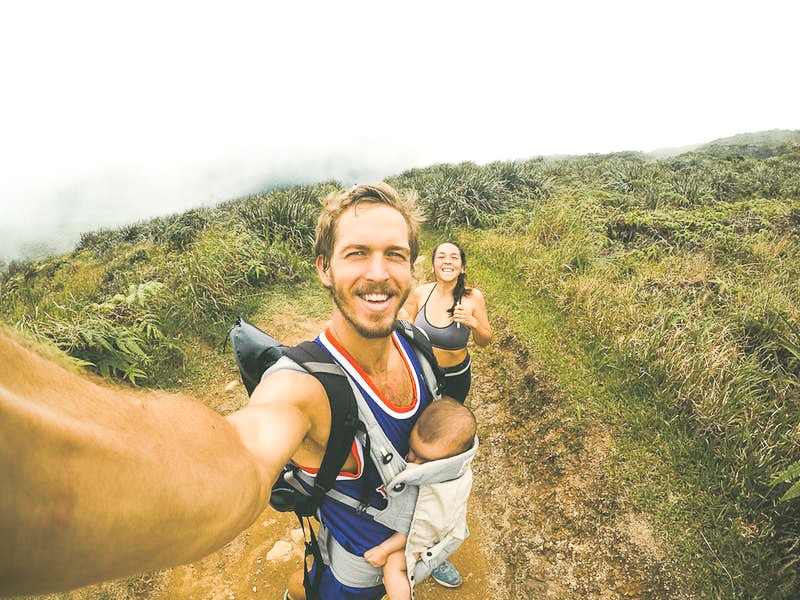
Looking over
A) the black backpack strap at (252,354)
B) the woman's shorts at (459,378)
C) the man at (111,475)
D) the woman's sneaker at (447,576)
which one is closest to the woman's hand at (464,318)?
the woman's shorts at (459,378)

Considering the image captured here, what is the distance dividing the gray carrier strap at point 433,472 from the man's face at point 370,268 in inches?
23.3

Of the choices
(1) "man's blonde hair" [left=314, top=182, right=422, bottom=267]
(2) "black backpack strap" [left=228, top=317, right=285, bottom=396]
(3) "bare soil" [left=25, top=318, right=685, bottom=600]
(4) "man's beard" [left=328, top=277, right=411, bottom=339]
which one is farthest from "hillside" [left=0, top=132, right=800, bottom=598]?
(1) "man's blonde hair" [left=314, top=182, right=422, bottom=267]

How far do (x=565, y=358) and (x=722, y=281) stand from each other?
2.37 metres

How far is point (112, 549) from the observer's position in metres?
0.48

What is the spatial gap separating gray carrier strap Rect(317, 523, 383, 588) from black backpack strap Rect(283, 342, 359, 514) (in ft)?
1.45

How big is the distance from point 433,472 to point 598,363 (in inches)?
124

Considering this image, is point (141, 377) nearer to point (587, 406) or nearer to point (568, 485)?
point (568, 485)

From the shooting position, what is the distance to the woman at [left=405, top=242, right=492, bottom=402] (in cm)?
330

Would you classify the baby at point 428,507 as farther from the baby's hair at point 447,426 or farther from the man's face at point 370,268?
the man's face at point 370,268

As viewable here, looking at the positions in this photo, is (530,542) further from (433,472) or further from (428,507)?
(433,472)

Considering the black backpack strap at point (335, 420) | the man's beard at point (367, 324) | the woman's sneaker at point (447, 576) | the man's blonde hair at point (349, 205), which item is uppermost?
the man's blonde hair at point (349, 205)

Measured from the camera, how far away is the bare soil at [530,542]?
8.26 ft

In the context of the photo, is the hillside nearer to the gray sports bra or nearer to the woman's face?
the gray sports bra

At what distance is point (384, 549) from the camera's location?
5.42 feet
